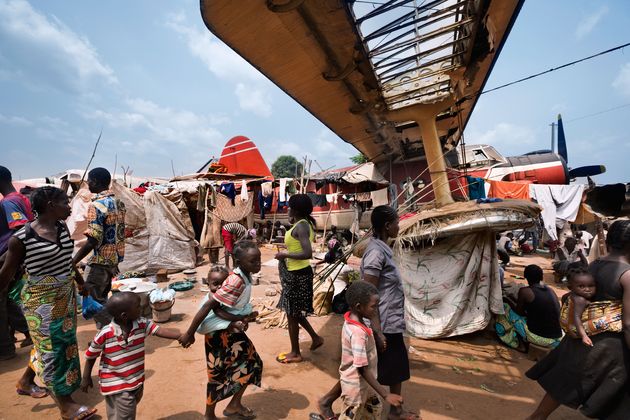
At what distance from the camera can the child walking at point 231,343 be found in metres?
2.15

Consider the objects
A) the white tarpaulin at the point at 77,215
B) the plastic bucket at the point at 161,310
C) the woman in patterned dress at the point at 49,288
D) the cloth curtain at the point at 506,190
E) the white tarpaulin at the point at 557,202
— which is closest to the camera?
the woman in patterned dress at the point at 49,288

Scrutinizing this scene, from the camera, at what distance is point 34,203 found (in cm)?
222

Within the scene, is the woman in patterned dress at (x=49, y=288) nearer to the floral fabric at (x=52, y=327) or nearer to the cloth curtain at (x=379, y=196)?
the floral fabric at (x=52, y=327)

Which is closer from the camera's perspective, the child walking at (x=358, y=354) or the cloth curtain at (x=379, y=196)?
the child walking at (x=358, y=354)

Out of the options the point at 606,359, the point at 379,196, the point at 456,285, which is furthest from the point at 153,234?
the point at 606,359

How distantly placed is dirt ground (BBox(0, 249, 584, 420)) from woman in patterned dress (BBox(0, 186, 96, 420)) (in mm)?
507

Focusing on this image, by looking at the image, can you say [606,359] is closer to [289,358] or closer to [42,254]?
[289,358]

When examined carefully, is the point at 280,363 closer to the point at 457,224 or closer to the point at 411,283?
the point at 411,283

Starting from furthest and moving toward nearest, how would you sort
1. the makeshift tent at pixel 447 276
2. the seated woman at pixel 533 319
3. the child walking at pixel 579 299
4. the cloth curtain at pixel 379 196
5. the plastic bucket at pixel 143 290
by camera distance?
1. the cloth curtain at pixel 379 196
2. the plastic bucket at pixel 143 290
3. the makeshift tent at pixel 447 276
4. the seated woman at pixel 533 319
5. the child walking at pixel 579 299

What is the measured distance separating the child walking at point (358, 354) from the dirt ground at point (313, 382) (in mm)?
892

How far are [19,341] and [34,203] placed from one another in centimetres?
313

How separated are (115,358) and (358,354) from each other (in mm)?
1529

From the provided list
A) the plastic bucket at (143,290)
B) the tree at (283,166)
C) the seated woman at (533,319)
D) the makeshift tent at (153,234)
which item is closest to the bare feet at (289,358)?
the plastic bucket at (143,290)

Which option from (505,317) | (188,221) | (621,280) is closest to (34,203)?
(621,280)
